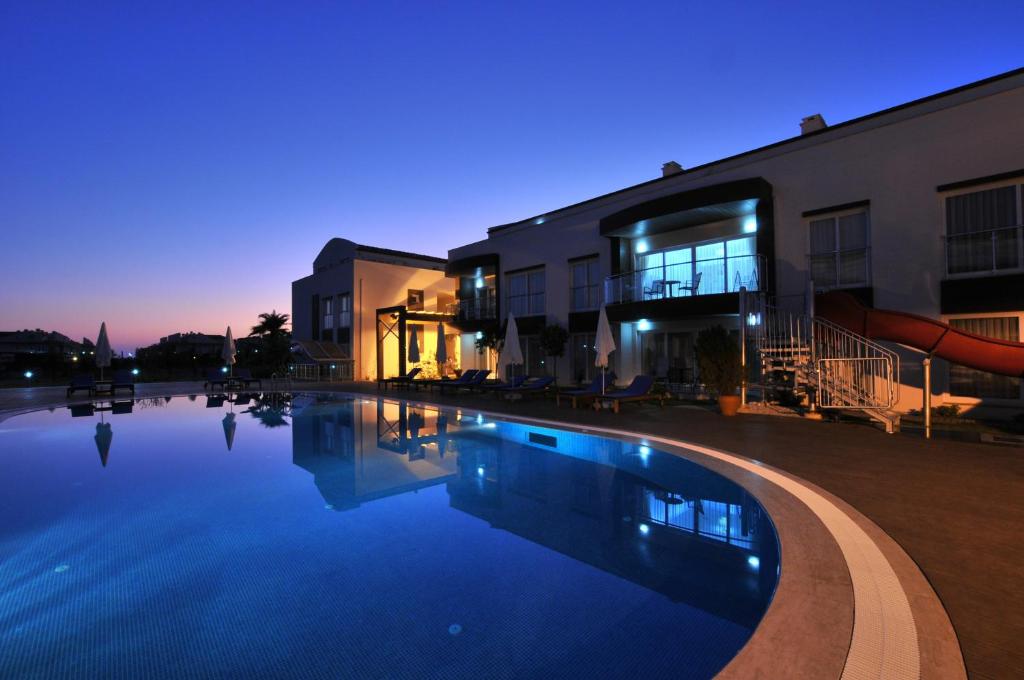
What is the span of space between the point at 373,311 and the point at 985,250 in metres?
26.7

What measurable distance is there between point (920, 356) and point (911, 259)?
243cm

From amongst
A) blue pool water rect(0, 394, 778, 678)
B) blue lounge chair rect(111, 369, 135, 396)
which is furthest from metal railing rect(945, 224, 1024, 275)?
blue lounge chair rect(111, 369, 135, 396)

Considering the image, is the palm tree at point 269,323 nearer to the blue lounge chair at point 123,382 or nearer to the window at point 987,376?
the blue lounge chair at point 123,382

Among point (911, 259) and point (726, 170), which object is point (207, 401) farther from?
point (911, 259)

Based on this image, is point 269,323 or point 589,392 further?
point 269,323

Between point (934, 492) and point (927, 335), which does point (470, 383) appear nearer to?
point (927, 335)

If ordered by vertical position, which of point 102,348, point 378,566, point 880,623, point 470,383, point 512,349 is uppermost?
point 102,348

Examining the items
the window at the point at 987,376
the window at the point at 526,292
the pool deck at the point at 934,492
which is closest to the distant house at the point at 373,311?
the window at the point at 526,292

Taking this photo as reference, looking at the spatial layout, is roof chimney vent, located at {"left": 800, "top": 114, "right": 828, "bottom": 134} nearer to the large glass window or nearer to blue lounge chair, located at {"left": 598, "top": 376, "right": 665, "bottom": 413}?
the large glass window

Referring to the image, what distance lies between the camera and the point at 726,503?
18.1 feet

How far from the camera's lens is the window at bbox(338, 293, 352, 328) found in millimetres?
29391

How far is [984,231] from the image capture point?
10.9 metres

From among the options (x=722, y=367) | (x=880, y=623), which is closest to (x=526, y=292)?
(x=722, y=367)

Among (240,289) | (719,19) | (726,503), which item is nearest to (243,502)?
(726,503)
